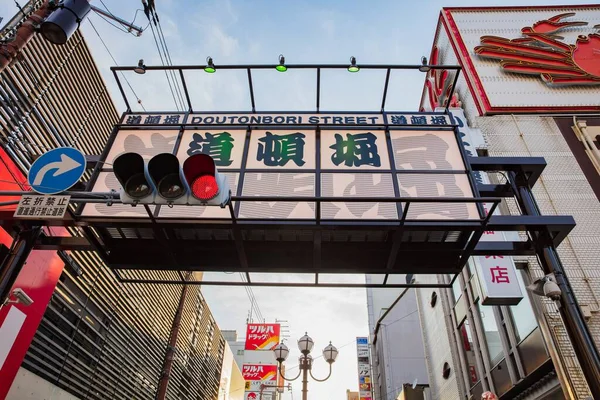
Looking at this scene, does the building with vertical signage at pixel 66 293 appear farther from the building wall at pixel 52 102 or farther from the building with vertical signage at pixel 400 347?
the building with vertical signage at pixel 400 347

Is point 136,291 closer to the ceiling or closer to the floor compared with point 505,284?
closer to the ceiling

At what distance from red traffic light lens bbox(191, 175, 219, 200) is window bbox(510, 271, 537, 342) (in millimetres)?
10737

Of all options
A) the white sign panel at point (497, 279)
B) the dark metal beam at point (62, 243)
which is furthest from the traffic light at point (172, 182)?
the white sign panel at point (497, 279)

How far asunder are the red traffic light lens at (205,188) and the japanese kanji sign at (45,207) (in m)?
2.41

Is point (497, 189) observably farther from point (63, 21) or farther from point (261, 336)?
point (261, 336)

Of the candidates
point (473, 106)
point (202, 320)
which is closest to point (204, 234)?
point (473, 106)

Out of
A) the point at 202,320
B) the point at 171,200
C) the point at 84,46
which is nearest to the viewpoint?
the point at 171,200

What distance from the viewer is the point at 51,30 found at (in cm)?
696

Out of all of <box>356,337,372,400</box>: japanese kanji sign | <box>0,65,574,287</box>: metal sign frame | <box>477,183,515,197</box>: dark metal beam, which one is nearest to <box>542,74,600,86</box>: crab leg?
<box>0,65,574,287</box>: metal sign frame

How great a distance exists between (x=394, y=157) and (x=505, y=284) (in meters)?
5.61

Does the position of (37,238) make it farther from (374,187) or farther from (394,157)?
(394,157)

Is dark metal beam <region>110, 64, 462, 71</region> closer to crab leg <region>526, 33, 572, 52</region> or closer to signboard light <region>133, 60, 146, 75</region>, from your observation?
signboard light <region>133, 60, 146, 75</region>

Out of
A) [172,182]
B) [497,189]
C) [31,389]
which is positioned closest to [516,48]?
[497,189]

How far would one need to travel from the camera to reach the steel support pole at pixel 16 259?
7492 millimetres
